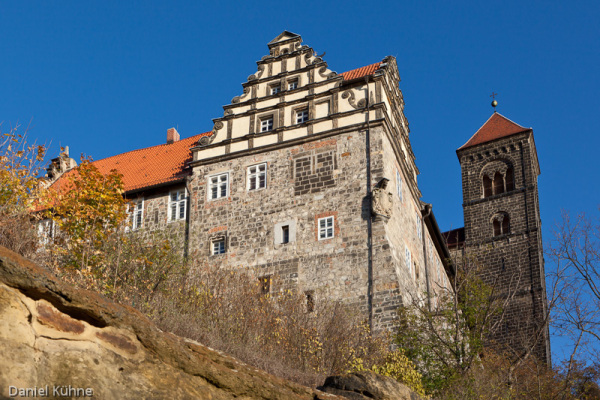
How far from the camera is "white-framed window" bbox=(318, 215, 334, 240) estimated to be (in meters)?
26.6

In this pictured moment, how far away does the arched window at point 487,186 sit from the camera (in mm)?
51309

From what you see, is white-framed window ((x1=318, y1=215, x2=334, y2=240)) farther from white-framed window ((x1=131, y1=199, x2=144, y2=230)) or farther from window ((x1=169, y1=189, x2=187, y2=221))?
white-framed window ((x1=131, y1=199, x2=144, y2=230))

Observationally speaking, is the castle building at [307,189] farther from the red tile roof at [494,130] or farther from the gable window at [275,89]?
the red tile roof at [494,130]

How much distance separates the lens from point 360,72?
30219mm

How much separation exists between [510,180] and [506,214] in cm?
268

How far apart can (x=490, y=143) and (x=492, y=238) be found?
24.0ft

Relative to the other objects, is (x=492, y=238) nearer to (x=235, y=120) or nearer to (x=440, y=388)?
(x=235, y=120)

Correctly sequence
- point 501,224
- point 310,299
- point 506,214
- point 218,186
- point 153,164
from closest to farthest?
A: point 310,299, point 218,186, point 153,164, point 501,224, point 506,214

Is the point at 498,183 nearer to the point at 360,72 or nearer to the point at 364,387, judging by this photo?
the point at 360,72

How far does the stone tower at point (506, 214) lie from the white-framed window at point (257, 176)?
19.4 meters

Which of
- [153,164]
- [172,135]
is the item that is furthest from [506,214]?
[153,164]

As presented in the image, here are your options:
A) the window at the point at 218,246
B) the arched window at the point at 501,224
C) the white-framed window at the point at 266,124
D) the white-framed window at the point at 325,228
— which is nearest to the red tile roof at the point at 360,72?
the white-framed window at the point at 266,124

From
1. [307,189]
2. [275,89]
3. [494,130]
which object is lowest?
[307,189]

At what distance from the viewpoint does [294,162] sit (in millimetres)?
28344
